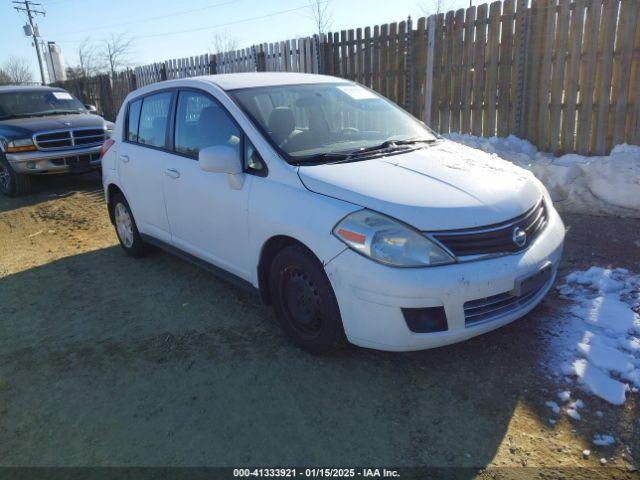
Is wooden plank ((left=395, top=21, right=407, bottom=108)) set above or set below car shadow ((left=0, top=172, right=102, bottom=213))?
above

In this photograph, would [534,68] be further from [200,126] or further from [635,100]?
[200,126]

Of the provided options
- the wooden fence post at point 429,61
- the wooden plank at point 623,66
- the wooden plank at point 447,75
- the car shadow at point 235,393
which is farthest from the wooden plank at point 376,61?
the car shadow at point 235,393

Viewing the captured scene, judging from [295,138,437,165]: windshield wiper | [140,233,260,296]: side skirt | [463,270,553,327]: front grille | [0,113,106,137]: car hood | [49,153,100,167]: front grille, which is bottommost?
[140,233,260,296]: side skirt

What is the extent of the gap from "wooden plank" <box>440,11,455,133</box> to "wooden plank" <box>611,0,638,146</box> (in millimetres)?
2529

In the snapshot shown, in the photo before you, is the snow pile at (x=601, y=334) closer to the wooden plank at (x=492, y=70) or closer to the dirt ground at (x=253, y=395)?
the dirt ground at (x=253, y=395)

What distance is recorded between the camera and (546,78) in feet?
24.2

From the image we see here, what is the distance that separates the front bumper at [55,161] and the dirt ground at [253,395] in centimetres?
515

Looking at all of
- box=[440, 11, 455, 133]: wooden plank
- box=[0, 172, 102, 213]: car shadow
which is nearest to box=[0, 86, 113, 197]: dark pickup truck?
box=[0, 172, 102, 213]: car shadow

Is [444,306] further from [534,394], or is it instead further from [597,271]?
[597,271]

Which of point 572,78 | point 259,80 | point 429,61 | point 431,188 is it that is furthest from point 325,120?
point 429,61

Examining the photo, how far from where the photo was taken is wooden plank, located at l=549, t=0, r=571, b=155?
7.04m

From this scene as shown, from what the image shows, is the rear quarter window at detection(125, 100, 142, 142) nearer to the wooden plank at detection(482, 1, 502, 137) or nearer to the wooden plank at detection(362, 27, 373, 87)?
the wooden plank at detection(482, 1, 502, 137)

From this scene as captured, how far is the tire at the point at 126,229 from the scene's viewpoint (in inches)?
209

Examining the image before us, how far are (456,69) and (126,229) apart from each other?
233 inches
